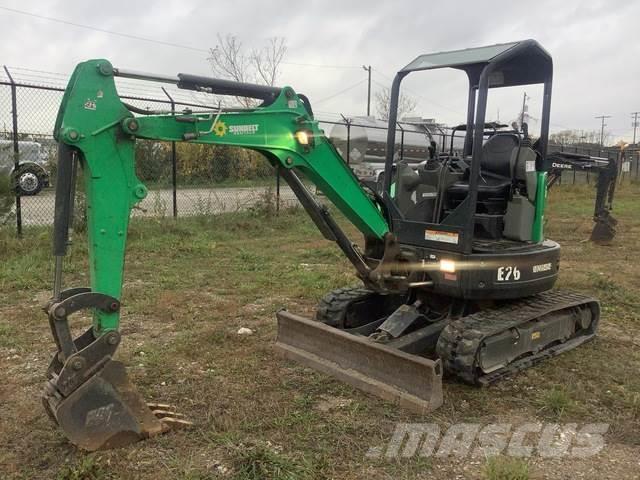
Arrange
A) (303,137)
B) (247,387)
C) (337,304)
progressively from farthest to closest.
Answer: (337,304), (247,387), (303,137)

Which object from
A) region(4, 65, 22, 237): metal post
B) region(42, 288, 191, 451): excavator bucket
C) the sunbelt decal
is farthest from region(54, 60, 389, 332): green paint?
region(4, 65, 22, 237): metal post

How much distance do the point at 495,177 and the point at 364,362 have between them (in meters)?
2.04

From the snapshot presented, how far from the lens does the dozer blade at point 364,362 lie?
4.15 metres

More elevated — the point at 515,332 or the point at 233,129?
the point at 233,129

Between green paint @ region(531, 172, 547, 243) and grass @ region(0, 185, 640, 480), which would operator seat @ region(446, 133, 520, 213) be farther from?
grass @ region(0, 185, 640, 480)

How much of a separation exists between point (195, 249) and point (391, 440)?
6660 mm

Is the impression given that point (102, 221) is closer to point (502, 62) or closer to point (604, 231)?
point (502, 62)

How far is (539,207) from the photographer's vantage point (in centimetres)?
511

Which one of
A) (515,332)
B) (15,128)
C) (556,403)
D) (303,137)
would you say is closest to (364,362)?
(515,332)

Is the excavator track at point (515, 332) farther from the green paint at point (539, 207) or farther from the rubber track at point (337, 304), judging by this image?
the rubber track at point (337, 304)

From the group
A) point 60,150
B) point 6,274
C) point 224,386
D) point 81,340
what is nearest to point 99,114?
point 60,150

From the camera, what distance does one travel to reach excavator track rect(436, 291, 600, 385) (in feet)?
14.7

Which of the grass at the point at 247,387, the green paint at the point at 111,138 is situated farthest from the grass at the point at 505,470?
the green paint at the point at 111,138

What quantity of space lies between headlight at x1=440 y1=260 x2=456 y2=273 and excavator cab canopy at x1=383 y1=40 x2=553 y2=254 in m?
0.12
